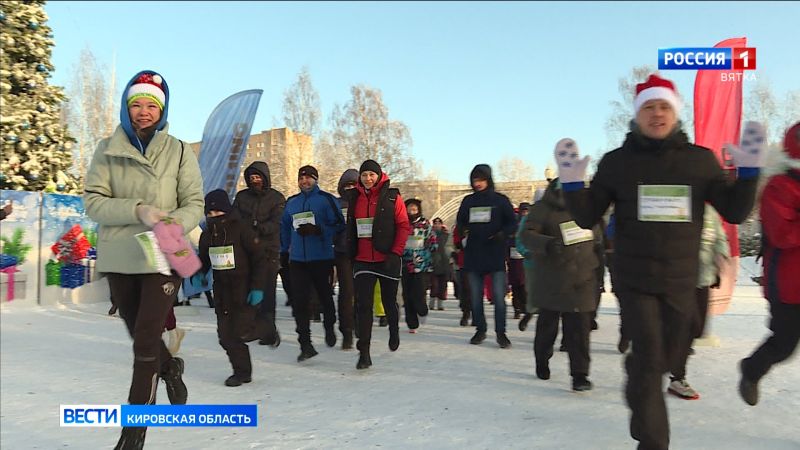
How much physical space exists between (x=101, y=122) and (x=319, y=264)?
96.0ft

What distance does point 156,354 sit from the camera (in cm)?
324

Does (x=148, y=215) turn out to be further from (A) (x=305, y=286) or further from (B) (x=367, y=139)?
(B) (x=367, y=139)

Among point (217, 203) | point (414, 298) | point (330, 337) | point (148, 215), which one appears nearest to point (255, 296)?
point (217, 203)

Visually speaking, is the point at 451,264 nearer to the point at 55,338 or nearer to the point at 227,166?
the point at 227,166

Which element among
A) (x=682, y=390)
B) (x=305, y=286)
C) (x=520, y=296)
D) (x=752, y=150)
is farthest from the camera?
(x=520, y=296)

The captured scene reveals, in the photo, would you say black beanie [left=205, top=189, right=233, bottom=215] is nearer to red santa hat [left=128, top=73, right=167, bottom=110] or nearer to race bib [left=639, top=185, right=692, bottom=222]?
red santa hat [left=128, top=73, right=167, bottom=110]

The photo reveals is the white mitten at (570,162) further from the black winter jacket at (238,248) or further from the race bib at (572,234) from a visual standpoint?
the black winter jacket at (238,248)

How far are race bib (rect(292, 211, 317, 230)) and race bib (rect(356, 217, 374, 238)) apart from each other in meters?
0.76

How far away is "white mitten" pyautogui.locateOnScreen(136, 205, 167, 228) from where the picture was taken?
9.97ft

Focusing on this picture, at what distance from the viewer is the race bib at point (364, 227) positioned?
19.4ft

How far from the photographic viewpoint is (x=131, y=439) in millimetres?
3129

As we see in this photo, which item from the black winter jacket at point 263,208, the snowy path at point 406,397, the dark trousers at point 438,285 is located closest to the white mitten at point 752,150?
the snowy path at point 406,397

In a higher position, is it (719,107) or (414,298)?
(719,107)

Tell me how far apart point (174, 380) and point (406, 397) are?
70.8 inches
